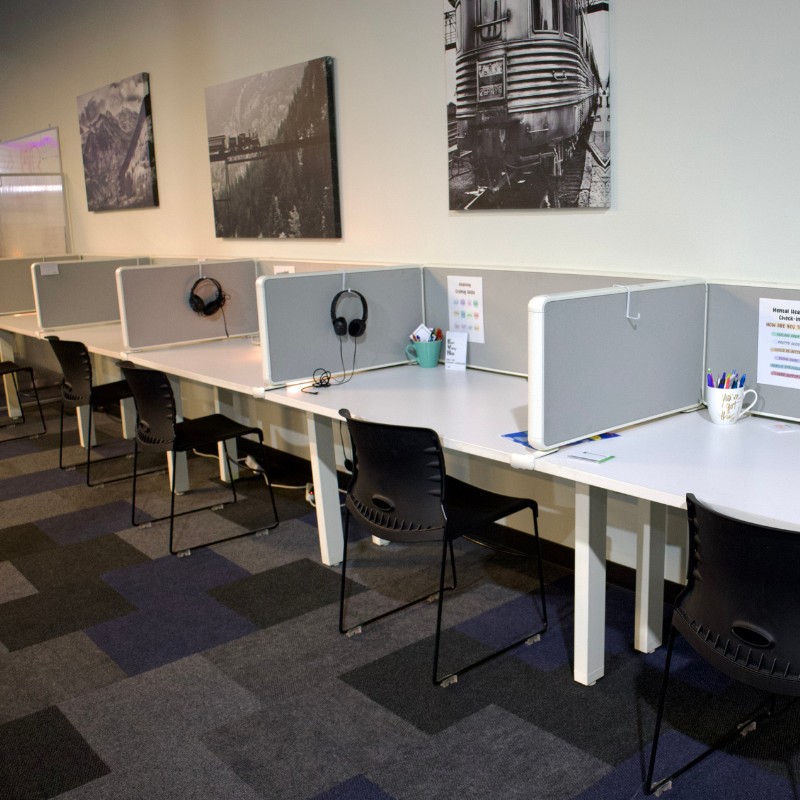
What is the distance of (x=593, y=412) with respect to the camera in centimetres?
216

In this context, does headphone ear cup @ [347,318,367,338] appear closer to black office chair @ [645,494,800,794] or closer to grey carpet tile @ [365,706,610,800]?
grey carpet tile @ [365,706,610,800]

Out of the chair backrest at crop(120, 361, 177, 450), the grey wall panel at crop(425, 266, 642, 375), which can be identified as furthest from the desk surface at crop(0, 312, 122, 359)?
the grey wall panel at crop(425, 266, 642, 375)

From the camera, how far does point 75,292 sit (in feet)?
15.6

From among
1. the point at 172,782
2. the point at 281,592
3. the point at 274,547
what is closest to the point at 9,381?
the point at 274,547

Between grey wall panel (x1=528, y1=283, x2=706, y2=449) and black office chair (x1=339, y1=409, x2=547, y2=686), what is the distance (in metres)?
0.32

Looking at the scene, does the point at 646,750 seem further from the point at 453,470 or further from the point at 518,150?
the point at 518,150

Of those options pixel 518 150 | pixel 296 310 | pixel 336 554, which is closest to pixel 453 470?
pixel 336 554

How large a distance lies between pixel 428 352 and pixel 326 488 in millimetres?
626

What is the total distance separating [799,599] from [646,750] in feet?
2.24

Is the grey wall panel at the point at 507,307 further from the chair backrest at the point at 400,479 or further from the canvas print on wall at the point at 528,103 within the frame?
the chair backrest at the point at 400,479

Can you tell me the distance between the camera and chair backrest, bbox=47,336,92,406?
3.98 meters

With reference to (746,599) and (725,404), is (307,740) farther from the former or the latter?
(725,404)

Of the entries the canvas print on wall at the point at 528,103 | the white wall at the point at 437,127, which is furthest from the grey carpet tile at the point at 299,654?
the canvas print on wall at the point at 528,103

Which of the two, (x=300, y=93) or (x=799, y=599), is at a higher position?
(x=300, y=93)
